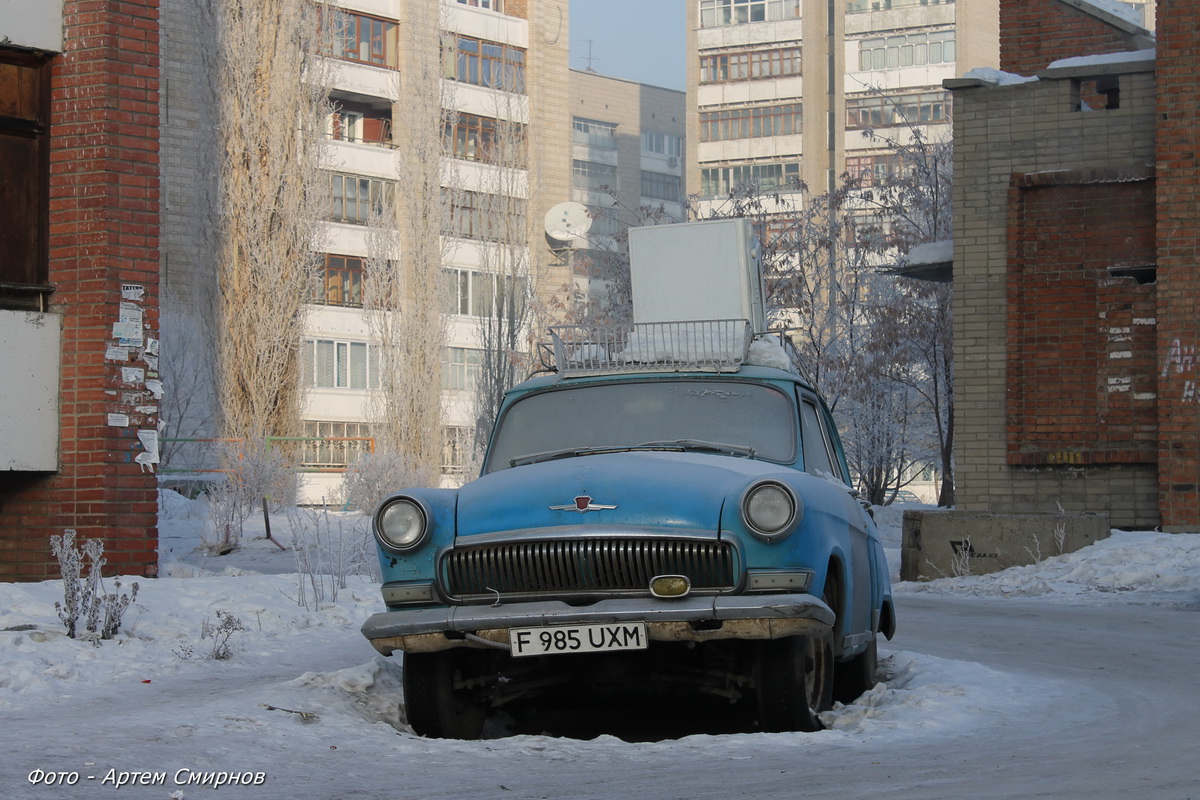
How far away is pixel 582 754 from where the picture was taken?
6227 millimetres

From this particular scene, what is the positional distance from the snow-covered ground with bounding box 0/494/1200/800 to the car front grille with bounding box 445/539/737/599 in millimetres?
655

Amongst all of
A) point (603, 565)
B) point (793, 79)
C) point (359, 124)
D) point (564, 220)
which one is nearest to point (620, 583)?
point (603, 565)

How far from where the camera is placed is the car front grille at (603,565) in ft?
21.1

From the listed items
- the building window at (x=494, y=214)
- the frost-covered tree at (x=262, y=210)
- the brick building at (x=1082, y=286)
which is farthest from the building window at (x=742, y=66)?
the brick building at (x=1082, y=286)

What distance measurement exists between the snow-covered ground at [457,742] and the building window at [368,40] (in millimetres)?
45490

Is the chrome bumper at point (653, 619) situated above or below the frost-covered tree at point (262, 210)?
below

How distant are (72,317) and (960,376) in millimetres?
11787

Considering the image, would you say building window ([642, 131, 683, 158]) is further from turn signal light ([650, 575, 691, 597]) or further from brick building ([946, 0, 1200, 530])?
turn signal light ([650, 575, 691, 597])

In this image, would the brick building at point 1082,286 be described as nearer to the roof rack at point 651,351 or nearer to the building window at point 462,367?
the roof rack at point 651,351

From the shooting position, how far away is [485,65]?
6084cm

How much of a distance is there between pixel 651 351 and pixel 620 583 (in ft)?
8.45

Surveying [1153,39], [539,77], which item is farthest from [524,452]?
[539,77]

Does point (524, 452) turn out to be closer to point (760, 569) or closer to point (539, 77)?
point (760, 569)

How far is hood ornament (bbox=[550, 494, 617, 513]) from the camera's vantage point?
6.50m
